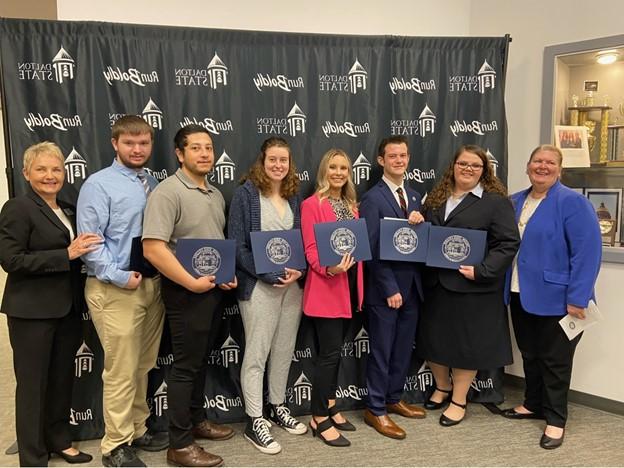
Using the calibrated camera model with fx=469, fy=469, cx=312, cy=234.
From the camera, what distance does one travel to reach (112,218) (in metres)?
2.29

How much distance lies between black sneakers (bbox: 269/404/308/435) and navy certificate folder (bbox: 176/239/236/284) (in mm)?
974

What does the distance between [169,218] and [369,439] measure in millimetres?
1710

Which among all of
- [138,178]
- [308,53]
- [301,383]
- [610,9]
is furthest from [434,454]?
[610,9]

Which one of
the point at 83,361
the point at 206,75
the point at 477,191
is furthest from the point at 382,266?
the point at 83,361

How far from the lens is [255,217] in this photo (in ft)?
8.39

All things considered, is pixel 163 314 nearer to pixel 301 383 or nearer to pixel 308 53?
pixel 301 383

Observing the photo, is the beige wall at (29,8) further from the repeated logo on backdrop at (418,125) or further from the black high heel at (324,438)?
the black high heel at (324,438)

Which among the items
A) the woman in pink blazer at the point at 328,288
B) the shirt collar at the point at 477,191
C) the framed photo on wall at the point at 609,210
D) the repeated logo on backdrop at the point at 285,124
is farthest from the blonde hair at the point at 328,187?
the framed photo on wall at the point at 609,210

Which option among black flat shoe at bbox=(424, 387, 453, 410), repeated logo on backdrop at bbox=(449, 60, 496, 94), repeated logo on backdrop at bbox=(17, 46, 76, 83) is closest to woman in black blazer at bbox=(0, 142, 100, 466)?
repeated logo on backdrop at bbox=(17, 46, 76, 83)

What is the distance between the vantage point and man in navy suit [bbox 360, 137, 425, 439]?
2756 millimetres

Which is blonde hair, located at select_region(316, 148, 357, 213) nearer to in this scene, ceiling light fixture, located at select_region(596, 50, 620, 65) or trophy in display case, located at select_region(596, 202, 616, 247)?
trophy in display case, located at select_region(596, 202, 616, 247)

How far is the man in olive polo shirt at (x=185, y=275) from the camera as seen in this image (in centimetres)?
224

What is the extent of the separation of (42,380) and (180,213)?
1.06 meters

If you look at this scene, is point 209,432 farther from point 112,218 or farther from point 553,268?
point 553,268
